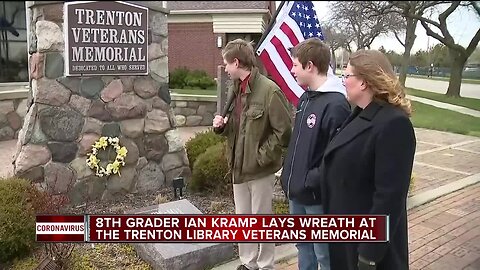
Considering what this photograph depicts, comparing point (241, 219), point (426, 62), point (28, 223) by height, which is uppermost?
point (426, 62)

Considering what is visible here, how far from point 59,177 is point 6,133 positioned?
3.62 meters

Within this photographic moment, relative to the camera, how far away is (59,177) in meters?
3.17

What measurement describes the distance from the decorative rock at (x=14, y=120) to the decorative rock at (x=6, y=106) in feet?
0.19

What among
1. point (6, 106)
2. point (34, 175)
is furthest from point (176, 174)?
point (6, 106)

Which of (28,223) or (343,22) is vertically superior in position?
(343,22)

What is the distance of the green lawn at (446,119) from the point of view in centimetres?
211

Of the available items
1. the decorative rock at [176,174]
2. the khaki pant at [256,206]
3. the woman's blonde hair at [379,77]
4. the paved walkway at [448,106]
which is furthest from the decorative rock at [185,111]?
the woman's blonde hair at [379,77]

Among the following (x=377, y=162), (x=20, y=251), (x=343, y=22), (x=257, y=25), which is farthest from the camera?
(x=257, y=25)

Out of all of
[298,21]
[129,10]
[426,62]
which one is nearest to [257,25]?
[129,10]

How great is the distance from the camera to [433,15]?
1817 millimetres

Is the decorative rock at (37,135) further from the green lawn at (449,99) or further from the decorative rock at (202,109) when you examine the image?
the decorative rock at (202,109)

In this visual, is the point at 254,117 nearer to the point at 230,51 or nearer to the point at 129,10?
the point at 230,51

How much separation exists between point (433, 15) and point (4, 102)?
5.79 meters

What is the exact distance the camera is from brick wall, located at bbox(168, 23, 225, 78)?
4.56 meters
